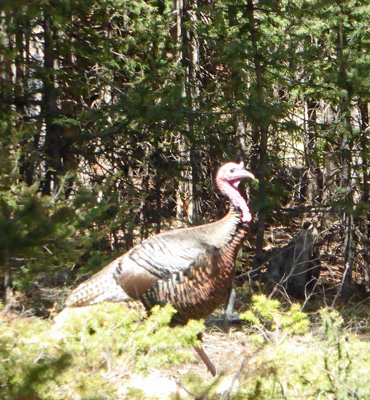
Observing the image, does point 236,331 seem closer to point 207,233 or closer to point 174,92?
point 207,233

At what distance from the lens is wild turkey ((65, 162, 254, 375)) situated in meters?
4.87

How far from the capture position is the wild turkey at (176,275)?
4.87 meters

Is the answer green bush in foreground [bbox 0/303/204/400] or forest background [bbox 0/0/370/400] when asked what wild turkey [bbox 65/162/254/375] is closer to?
forest background [bbox 0/0/370/400]

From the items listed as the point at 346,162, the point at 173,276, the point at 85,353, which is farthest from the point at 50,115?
the point at 85,353

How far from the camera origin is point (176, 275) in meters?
4.87

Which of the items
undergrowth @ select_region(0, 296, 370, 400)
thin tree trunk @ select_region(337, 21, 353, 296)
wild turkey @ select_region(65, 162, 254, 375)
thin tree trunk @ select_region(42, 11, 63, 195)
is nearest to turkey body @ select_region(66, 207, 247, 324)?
wild turkey @ select_region(65, 162, 254, 375)

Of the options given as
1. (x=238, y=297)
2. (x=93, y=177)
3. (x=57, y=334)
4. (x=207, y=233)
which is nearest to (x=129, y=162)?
(x=93, y=177)

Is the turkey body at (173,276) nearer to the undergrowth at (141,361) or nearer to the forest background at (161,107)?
the forest background at (161,107)

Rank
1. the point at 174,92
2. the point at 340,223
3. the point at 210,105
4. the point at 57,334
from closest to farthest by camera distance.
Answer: the point at 57,334
the point at 174,92
the point at 210,105
the point at 340,223

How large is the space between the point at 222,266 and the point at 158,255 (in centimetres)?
55

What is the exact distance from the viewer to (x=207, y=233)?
5207 mm

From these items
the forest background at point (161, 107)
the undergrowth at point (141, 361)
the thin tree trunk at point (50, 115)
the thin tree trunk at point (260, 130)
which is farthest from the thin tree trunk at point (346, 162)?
the undergrowth at point (141, 361)

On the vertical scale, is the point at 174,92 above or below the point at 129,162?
above

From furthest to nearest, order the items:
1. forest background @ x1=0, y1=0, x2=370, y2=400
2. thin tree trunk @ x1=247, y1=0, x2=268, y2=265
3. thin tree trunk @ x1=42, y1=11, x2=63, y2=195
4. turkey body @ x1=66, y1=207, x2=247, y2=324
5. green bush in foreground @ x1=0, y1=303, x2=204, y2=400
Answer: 1. thin tree trunk @ x1=247, y1=0, x2=268, y2=265
2. thin tree trunk @ x1=42, y1=11, x2=63, y2=195
3. turkey body @ x1=66, y1=207, x2=247, y2=324
4. forest background @ x1=0, y1=0, x2=370, y2=400
5. green bush in foreground @ x1=0, y1=303, x2=204, y2=400
